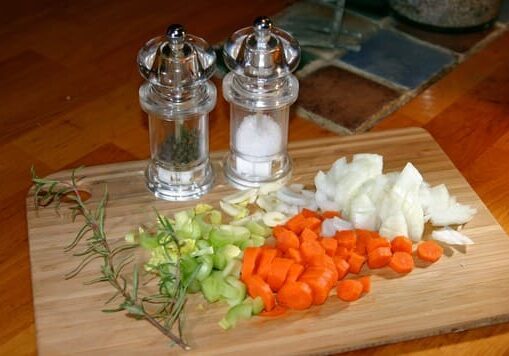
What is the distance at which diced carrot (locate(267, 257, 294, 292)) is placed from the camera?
1.29 m

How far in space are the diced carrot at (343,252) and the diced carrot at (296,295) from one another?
4.1 inches

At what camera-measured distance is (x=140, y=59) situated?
1425mm

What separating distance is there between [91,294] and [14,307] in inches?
5.0

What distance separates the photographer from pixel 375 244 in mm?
1354

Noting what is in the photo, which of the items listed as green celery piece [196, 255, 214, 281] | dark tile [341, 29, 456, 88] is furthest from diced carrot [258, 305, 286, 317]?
dark tile [341, 29, 456, 88]

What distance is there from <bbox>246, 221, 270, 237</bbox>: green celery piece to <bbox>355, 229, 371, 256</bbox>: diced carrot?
147mm

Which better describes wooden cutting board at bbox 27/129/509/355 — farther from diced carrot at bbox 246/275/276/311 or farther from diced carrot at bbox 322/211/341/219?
diced carrot at bbox 322/211/341/219

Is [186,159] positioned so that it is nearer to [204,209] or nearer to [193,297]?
[204,209]

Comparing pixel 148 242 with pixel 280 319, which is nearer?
pixel 280 319

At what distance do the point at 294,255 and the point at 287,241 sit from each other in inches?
1.3

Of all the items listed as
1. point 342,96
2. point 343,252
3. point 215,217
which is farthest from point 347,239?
point 342,96

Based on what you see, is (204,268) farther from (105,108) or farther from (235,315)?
(105,108)

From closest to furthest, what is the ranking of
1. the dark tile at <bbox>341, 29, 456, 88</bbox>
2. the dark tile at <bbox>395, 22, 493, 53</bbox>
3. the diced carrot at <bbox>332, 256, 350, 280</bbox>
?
the diced carrot at <bbox>332, 256, 350, 280</bbox> → the dark tile at <bbox>341, 29, 456, 88</bbox> → the dark tile at <bbox>395, 22, 493, 53</bbox>

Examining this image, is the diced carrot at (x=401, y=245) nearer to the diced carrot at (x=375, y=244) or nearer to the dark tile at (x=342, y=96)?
the diced carrot at (x=375, y=244)
